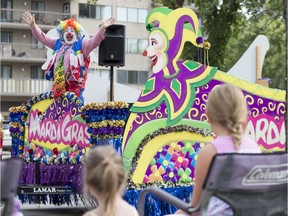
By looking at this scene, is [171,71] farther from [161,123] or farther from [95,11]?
[95,11]

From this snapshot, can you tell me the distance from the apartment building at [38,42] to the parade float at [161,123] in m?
31.1

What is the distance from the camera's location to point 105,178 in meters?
3.66

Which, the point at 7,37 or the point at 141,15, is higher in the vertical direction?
the point at 141,15

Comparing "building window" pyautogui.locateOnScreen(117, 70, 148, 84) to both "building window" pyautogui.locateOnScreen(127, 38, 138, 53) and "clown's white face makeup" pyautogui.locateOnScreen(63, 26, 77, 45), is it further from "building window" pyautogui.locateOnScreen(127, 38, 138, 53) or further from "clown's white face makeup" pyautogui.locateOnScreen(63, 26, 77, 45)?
"clown's white face makeup" pyautogui.locateOnScreen(63, 26, 77, 45)

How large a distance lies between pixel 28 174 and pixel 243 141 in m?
6.37

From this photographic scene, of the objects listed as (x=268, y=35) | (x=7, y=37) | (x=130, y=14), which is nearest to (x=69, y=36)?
(x=268, y=35)

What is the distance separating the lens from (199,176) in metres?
4.06

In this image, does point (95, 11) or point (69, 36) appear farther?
point (95, 11)

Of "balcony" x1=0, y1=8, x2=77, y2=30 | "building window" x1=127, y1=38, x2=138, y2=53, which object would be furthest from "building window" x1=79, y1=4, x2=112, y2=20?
"building window" x1=127, y1=38, x2=138, y2=53

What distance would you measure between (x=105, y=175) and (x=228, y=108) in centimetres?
87

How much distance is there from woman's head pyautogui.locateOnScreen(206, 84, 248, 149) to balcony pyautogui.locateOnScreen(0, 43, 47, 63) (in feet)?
126

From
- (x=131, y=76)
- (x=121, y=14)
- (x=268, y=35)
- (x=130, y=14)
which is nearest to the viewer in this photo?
(x=268, y=35)

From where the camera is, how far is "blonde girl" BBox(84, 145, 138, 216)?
12.0 feet

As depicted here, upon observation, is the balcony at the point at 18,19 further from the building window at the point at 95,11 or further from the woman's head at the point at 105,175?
the woman's head at the point at 105,175
